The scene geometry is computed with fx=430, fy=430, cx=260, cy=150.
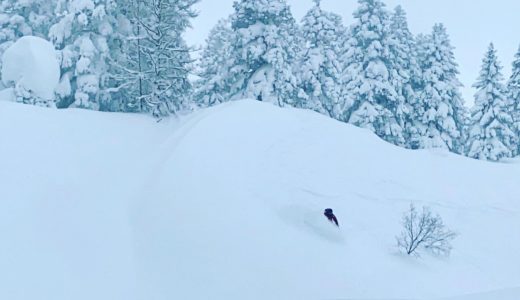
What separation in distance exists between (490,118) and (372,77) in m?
9.76

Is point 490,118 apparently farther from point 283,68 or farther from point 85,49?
point 85,49

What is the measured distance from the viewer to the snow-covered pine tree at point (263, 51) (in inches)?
952

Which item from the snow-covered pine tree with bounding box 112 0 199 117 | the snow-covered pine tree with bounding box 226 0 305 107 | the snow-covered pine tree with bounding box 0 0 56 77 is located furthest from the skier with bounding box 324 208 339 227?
the snow-covered pine tree with bounding box 0 0 56 77

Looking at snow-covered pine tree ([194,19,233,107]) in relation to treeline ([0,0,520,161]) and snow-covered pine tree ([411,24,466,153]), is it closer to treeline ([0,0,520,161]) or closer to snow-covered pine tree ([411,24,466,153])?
treeline ([0,0,520,161])

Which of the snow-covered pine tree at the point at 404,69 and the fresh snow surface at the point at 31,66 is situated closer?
the fresh snow surface at the point at 31,66

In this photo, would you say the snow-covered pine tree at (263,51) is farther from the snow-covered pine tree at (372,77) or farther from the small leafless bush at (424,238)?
the small leafless bush at (424,238)

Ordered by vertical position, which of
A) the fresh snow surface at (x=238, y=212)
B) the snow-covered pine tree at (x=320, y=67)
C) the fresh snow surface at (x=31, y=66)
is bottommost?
the fresh snow surface at (x=238, y=212)

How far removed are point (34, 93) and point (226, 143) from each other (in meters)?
12.1

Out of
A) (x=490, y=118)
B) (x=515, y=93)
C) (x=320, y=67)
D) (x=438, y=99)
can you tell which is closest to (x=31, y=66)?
(x=320, y=67)

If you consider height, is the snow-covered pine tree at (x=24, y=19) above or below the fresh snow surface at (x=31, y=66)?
above

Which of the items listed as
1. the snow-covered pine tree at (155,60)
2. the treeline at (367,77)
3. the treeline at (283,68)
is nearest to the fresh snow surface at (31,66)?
the treeline at (283,68)

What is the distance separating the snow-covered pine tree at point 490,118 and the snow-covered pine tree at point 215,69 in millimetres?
17993

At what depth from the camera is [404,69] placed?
100 ft

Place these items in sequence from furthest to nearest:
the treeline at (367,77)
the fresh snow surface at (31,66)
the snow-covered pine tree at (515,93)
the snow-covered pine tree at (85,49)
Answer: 1. the snow-covered pine tree at (515,93)
2. the treeline at (367,77)
3. the snow-covered pine tree at (85,49)
4. the fresh snow surface at (31,66)
